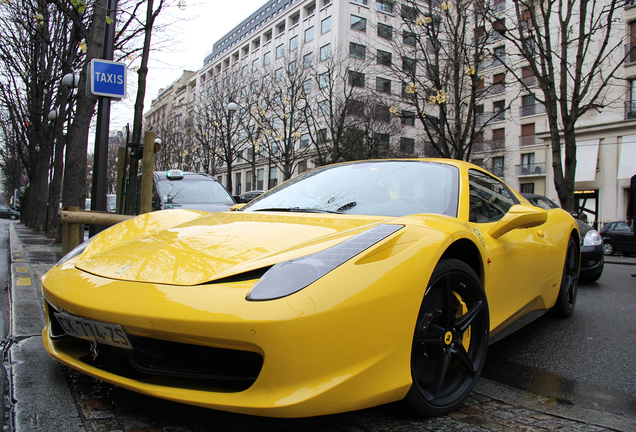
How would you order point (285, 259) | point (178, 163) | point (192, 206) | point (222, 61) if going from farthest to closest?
1. point (222, 61)
2. point (178, 163)
3. point (192, 206)
4. point (285, 259)

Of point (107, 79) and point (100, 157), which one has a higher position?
point (107, 79)

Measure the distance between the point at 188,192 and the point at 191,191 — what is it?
0.24ft

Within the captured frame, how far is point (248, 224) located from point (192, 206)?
7418 mm

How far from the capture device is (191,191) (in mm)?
10086

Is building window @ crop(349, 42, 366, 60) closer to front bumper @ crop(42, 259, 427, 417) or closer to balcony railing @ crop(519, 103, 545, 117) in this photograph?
balcony railing @ crop(519, 103, 545, 117)

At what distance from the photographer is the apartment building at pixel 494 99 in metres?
25.1

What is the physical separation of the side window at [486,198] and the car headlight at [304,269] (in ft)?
3.04

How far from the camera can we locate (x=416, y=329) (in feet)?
Result: 5.98

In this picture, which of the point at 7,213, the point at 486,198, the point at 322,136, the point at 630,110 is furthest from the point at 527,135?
the point at 7,213

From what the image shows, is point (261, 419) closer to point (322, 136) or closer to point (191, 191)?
point (191, 191)

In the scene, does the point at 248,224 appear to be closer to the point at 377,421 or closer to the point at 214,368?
the point at 214,368

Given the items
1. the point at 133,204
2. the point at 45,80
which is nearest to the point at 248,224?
the point at 133,204

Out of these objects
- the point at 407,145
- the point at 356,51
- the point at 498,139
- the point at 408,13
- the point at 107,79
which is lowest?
the point at 107,79

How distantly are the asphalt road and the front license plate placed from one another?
196 cm
